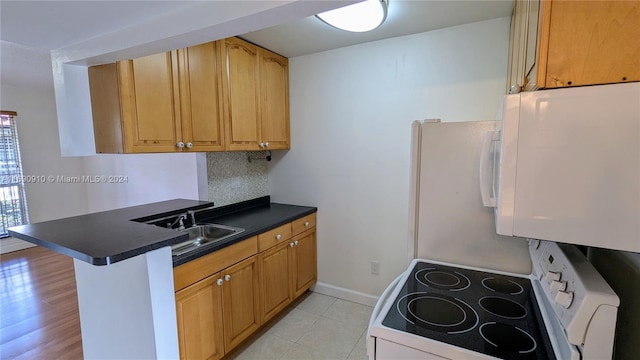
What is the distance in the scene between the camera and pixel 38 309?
2887 mm

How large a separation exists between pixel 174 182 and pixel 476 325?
9.06ft

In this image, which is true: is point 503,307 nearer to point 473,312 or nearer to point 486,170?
point 473,312

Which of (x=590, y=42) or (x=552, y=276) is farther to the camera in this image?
(x=552, y=276)

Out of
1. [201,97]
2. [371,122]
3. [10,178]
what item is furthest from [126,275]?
[10,178]

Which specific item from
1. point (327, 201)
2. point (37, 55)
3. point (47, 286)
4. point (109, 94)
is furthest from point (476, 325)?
point (47, 286)

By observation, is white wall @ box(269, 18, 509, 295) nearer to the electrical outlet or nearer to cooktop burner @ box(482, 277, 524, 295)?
the electrical outlet

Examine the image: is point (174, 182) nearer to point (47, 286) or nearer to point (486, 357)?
point (47, 286)

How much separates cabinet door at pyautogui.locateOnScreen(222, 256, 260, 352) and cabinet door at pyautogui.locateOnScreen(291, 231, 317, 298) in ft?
1.70

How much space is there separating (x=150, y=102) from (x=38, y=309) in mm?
2656

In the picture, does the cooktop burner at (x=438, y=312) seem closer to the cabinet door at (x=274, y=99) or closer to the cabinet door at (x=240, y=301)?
the cabinet door at (x=240, y=301)

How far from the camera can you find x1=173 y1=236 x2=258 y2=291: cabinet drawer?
5.41 ft

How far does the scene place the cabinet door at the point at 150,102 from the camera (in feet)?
5.45

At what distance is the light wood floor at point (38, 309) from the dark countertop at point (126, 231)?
1240 mm

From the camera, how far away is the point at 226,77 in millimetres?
2240
